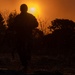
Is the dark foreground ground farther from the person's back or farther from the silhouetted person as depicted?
the person's back

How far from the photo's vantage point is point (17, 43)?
1667 centimetres

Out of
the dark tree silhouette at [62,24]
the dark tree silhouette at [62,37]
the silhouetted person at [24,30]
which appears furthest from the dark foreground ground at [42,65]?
the dark tree silhouette at [62,24]

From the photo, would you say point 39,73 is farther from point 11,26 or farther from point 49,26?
point 49,26

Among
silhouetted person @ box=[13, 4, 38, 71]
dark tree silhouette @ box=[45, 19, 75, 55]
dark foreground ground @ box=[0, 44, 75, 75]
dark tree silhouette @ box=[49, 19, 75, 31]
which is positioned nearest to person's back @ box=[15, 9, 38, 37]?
silhouetted person @ box=[13, 4, 38, 71]

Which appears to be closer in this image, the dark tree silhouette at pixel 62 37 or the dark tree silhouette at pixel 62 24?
the dark tree silhouette at pixel 62 37

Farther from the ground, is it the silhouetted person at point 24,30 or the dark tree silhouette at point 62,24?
the dark tree silhouette at point 62,24

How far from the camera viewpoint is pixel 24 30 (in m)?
16.5

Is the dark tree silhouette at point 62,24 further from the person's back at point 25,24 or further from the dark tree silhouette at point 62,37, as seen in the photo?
the person's back at point 25,24

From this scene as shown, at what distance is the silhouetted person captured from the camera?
53.6ft

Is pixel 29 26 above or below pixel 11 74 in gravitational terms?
above

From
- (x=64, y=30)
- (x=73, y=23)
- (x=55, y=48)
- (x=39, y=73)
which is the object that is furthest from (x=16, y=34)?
(x=73, y=23)

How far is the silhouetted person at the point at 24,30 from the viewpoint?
16.3 m

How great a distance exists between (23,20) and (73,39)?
180 ft

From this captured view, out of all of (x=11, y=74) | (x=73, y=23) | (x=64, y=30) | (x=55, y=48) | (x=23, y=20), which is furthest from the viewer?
(x=73, y=23)
